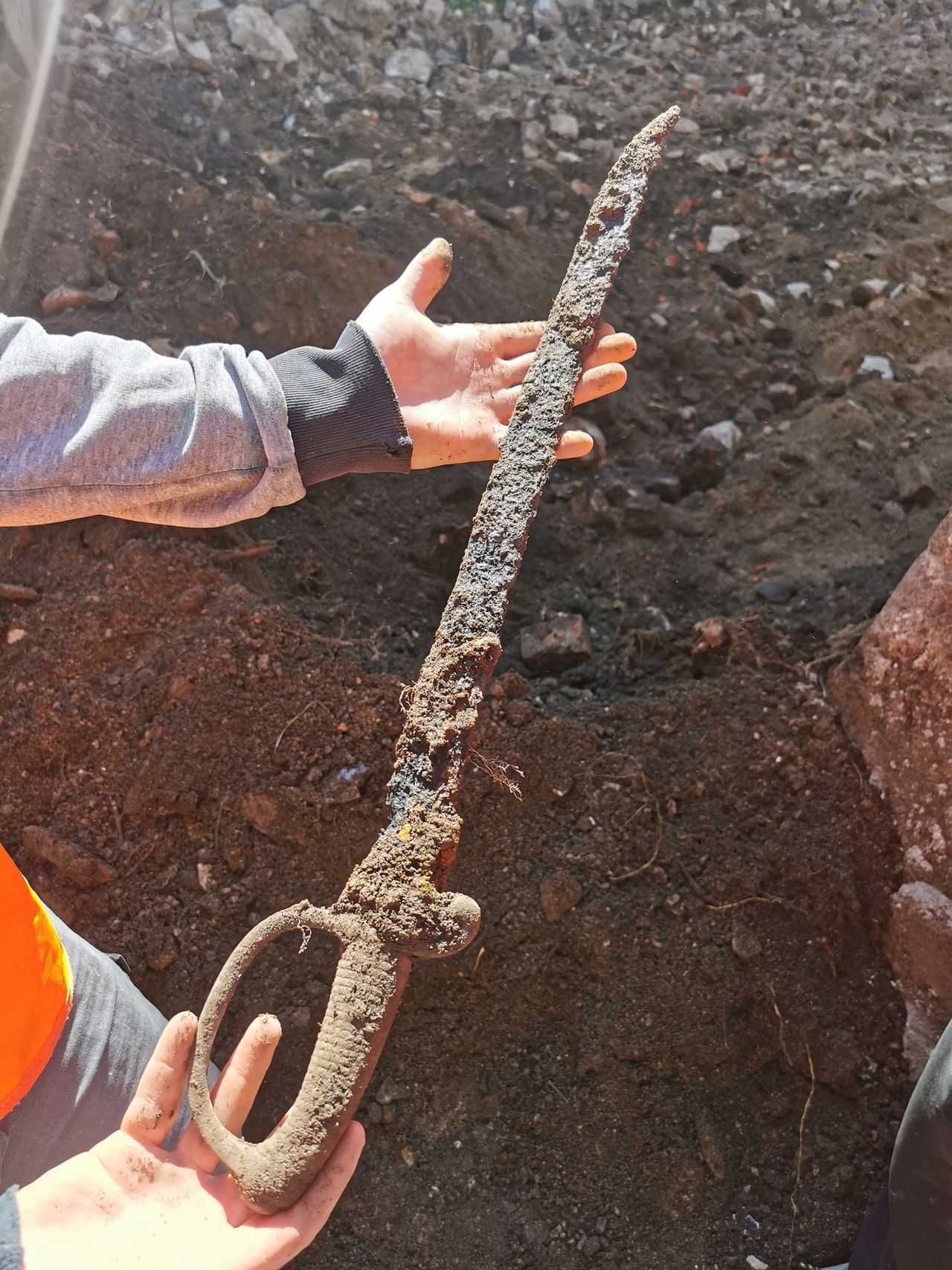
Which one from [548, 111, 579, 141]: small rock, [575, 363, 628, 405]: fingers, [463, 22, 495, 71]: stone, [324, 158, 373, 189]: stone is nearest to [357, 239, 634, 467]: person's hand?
[575, 363, 628, 405]: fingers

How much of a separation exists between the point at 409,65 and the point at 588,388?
2.71m

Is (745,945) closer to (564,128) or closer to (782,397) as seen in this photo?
(782,397)

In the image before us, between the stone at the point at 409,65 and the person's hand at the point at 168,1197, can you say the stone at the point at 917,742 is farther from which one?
the stone at the point at 409,65

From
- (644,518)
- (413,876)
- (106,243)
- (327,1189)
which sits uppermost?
(106,243)

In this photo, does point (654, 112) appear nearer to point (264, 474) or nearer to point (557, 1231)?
point (264, 474)

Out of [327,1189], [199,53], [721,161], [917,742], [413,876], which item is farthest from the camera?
[721,161]

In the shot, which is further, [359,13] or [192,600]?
[359,13]

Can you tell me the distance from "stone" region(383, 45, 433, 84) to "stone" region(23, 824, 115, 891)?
3.33 metres

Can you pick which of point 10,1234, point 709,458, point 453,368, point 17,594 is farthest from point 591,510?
point 10,1234

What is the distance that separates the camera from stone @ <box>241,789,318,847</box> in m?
1.97

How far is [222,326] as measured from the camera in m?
2.63

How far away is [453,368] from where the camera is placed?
1898mm

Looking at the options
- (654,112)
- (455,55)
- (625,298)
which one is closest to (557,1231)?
(625,298)

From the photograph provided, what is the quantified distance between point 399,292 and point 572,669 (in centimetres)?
102
